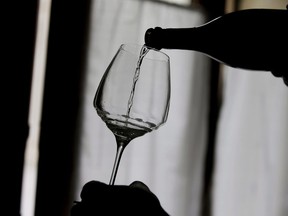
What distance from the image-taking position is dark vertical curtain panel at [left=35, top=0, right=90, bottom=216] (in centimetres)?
183

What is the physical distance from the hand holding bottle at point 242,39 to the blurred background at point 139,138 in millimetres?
1269

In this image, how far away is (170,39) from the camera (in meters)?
0.58

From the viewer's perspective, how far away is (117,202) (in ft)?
1.58

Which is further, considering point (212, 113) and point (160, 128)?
point (212, 113)

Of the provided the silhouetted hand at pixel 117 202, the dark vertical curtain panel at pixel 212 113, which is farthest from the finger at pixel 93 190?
the dark vertical curtain panel at pixel 212 113

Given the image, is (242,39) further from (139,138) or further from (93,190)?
(139,138)

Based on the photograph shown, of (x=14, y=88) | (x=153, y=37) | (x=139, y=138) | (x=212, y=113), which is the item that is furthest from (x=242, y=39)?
(x=212, y=113)

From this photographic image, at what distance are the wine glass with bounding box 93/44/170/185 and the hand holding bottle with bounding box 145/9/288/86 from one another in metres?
0.03

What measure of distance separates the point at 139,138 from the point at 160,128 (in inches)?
4.5

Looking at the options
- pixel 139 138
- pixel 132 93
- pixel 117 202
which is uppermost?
pixel 132 93

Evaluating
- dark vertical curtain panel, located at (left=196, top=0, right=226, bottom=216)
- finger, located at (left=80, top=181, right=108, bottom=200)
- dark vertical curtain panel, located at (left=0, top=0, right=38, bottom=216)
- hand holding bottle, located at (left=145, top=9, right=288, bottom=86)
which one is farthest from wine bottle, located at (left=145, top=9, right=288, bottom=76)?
dark vertical curtain panel, located at (left=196, top=0, right=226, bottom=216)

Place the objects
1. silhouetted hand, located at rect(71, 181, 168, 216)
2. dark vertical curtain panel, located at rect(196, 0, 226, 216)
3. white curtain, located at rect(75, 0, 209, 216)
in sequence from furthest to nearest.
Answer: dark vertical curtain panel, located at rect(196, 0, 226, 216) < white curtain, located at rect(75, 0, 209, 216) < silhouetted hand, located at rect(71, 181, 168, 216)

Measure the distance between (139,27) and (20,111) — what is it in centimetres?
59

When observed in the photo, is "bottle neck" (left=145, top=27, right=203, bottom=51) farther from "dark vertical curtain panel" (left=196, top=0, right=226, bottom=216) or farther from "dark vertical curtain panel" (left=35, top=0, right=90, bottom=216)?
"dark vertical curtain panel" (left=196, top=0, right=226, bottom=216)
